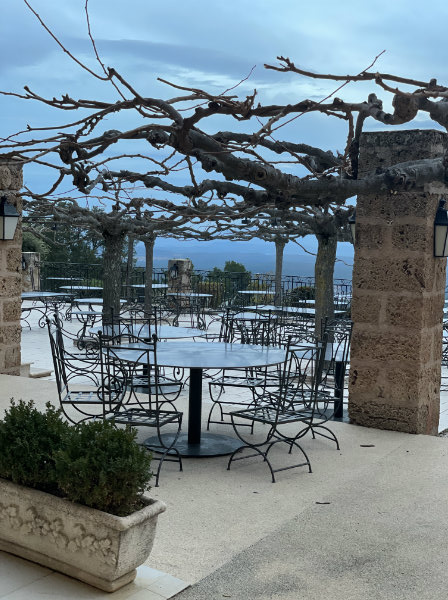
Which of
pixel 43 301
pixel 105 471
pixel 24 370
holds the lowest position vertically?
pixel 24 370

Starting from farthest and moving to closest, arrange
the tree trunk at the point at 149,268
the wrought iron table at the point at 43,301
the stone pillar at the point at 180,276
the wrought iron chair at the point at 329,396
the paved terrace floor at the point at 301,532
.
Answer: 1. the stone pillar at the point at 180,276
2. the tree trunk at the point at 149,268
3. the wrought iron table at the point at 43,301
4. the wrought iron chair at the point at 329,396
5. the paved terrace floor at the point at 301,532

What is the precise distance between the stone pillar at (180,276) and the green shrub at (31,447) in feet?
52.4

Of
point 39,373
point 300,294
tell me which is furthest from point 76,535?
point 300,294

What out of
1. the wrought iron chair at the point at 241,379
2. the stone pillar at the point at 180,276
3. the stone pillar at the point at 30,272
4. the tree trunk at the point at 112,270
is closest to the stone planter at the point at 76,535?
the wrought iron chair at the point at 241,379

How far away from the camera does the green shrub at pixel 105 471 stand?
2.78 metres

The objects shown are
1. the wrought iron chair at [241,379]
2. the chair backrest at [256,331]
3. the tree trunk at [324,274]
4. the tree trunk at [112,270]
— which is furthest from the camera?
the tree trunk at [112,270]

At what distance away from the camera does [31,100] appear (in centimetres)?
275

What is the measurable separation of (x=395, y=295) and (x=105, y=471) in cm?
330

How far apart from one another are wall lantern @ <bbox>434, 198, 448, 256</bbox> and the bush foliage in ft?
10.9

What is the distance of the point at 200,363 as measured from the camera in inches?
184

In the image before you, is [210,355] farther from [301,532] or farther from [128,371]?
[301,532]

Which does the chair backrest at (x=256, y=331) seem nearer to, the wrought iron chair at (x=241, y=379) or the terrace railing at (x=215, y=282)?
the wrought iron chair at (x=241, y=379)

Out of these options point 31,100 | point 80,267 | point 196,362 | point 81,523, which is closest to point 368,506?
point 196,362

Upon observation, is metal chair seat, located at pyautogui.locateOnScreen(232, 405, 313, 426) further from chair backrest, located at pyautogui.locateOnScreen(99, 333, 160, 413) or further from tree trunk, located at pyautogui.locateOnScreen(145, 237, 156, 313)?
tree trunk, located at pyautogui.locateOnScreen(145, 237, 156, 313)
